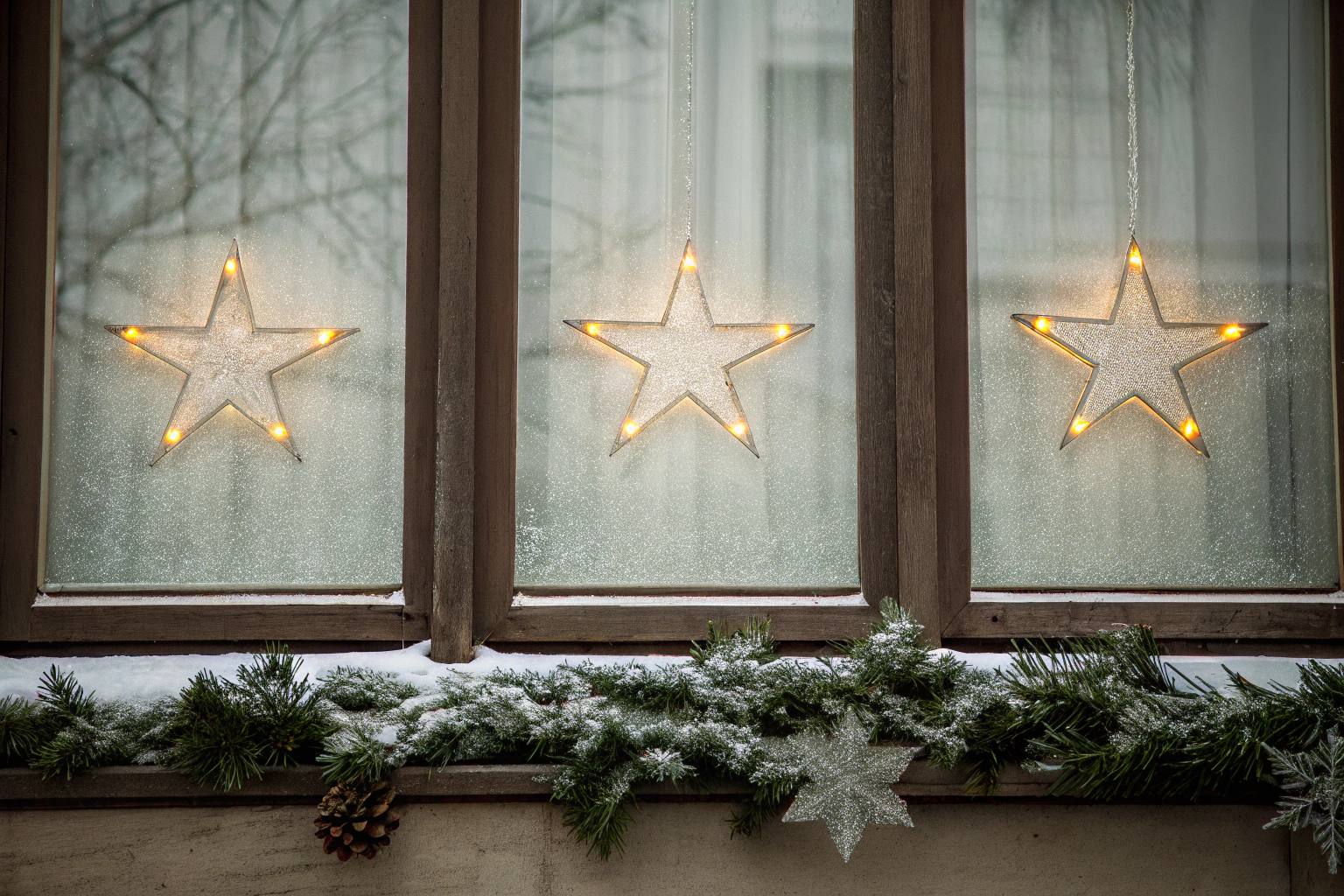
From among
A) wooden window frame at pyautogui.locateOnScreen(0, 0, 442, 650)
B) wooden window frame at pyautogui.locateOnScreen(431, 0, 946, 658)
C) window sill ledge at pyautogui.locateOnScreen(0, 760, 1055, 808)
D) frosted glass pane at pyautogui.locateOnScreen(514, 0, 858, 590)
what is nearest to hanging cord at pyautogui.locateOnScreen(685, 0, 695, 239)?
frosted glass pane at pyautogui.locateOnScreen(514, 0, 858, 590)

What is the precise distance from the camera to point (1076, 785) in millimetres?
1688

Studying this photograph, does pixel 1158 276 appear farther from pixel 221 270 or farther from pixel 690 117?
pixel 221 270

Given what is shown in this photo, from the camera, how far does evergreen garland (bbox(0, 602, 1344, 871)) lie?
5.32 feet

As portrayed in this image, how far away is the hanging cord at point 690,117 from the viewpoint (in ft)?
7.65

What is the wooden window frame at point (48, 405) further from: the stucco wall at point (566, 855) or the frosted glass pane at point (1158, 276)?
the frosted glass pane at point (1158, 276)

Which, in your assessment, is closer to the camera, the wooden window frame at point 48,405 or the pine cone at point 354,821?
the pine cone at point 354,821

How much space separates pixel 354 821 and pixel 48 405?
4.53 feet

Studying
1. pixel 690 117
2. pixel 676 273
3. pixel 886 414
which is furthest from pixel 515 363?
pixel 886 414

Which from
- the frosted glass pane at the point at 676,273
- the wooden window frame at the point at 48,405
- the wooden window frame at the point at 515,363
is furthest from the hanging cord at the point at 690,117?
the wooden window frame at the point at 48,405

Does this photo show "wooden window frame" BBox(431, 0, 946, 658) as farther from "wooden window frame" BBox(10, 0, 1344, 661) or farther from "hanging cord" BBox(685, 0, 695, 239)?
"hanging cord" BBox(685, 0, 695, 239)

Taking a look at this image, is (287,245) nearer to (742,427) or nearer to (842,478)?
(742,427)

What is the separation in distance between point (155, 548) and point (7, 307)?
0.70m

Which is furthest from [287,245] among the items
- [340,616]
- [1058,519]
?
[1058,519]

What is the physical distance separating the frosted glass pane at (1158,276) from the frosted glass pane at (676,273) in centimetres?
38
